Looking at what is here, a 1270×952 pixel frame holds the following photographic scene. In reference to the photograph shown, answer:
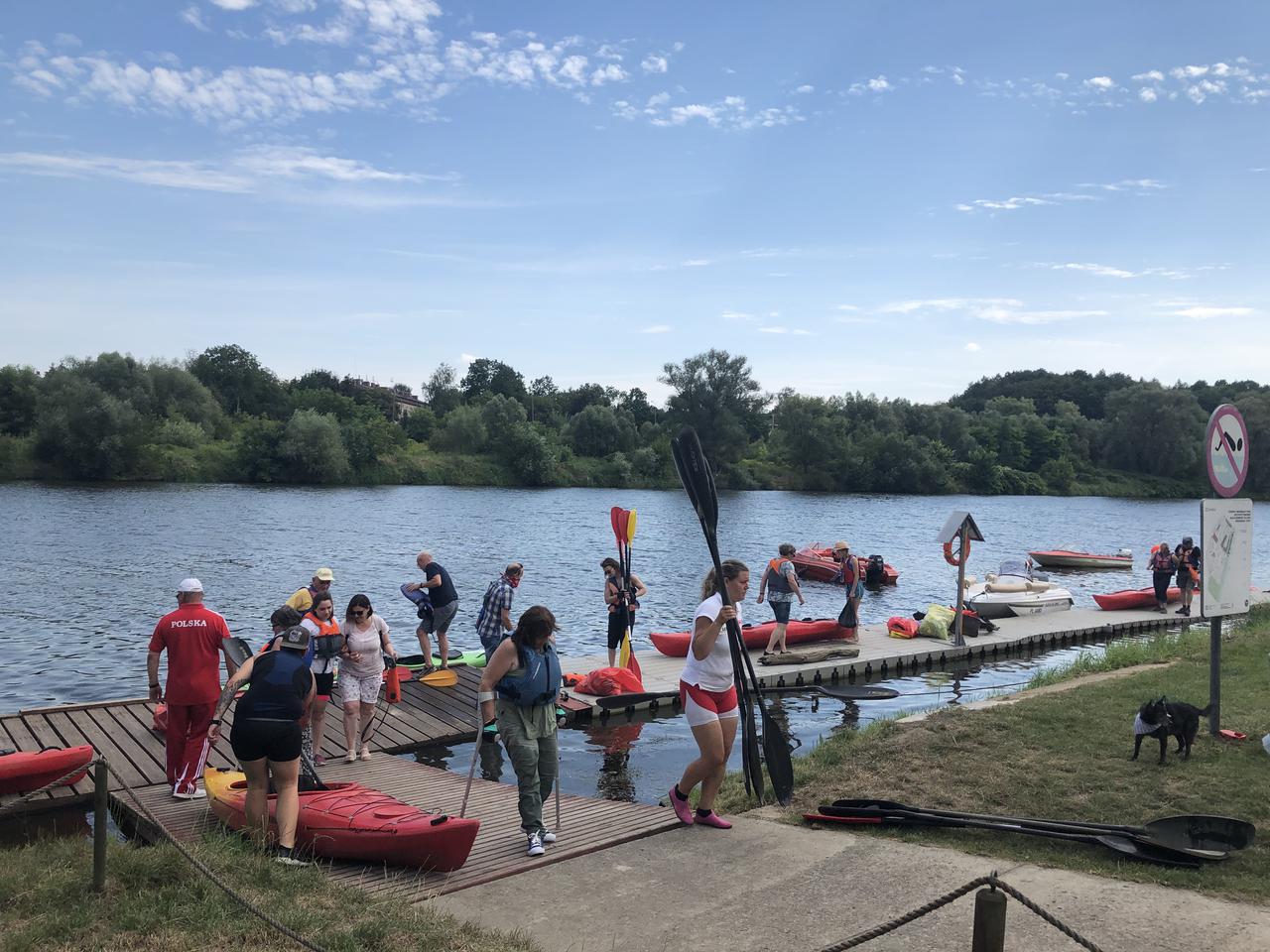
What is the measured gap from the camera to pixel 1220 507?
8742mm

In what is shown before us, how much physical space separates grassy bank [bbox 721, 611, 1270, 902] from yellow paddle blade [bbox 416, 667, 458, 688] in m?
5.94

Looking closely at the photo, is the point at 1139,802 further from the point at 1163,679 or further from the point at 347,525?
the point at 347,525

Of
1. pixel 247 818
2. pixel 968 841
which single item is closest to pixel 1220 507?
pixel 968 841

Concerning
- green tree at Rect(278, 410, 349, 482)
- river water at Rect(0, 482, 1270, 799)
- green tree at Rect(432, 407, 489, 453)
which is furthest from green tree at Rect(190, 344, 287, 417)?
river water at Rect(0, 482, 1270, 799)

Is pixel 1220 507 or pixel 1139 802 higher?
pixel 1220 507

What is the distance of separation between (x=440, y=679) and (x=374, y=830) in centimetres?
760

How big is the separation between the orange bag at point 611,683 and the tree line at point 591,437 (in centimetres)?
6143

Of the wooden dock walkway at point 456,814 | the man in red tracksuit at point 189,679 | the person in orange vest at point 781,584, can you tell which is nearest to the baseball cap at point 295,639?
the wooden dock walkway at point 456,814

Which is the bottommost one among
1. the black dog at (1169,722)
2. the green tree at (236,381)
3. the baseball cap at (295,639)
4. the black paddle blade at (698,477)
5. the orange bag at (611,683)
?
the orange bag at (611,683)

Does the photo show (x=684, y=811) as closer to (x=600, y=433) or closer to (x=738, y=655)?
(x=738, y=655)

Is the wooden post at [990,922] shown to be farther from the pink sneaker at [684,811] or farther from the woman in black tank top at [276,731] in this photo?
the woman in black tank top at [276,731]

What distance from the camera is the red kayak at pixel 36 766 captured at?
8.78 meters

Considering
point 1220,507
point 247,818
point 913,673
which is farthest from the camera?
point 913,673

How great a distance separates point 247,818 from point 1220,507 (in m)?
8.40
